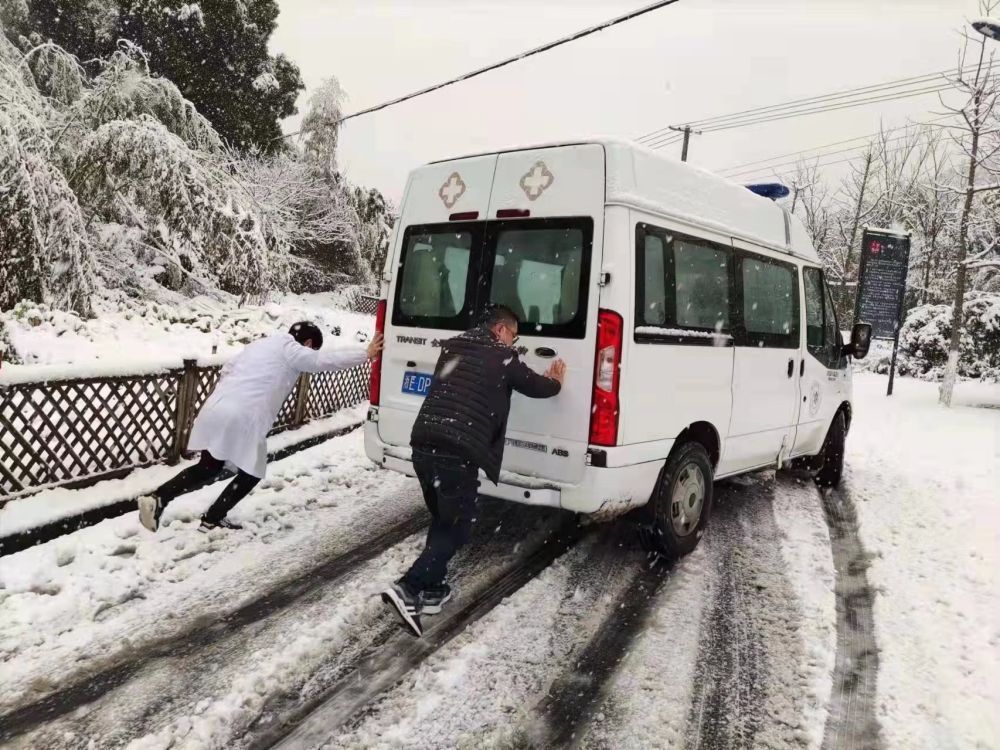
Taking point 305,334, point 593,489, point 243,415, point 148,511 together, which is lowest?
point 148,511

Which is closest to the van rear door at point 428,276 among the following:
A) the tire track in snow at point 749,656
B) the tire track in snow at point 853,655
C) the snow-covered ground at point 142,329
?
the tire track in snow at point 749,656

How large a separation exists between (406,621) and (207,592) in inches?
50.0

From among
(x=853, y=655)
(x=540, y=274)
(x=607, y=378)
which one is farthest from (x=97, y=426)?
(x=853, y=655)

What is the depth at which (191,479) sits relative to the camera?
4281 mm

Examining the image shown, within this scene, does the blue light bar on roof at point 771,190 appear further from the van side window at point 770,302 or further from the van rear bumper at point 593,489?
the van rear bumper at point 593,489

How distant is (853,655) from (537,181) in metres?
3.16

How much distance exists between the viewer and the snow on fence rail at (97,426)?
438 cm

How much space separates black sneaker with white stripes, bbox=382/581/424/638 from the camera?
313 centimetres

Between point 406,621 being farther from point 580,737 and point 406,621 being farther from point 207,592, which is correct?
point 207,592

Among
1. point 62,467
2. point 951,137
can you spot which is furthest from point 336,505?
point 951,137

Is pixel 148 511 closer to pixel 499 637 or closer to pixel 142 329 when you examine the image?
pixel 499 637

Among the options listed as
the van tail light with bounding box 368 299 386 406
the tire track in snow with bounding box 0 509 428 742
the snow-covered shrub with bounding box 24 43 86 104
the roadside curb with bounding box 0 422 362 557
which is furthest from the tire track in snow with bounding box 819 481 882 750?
the snow-covered shrub with bounding box 24 43 86 104

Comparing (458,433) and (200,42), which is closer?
(458,433)

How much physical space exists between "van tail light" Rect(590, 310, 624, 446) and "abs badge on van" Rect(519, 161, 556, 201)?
89 cm
